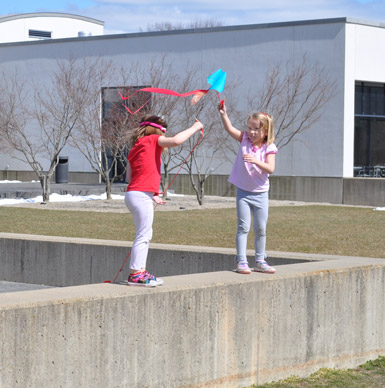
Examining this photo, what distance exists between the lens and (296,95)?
28281 mm

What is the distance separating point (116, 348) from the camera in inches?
222

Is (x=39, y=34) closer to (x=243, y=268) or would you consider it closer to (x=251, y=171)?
(x=251, y=171)

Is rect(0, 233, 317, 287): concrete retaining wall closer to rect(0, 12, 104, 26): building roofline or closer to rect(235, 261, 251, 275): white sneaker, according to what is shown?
rect(235, 261, 251, 275): white sneaker

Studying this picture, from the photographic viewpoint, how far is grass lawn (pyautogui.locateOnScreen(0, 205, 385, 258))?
13.4m

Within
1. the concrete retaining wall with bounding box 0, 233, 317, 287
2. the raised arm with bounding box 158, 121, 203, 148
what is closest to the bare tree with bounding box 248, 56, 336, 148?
the concrete retaining wall with bounding box 0, 233, 317, 287

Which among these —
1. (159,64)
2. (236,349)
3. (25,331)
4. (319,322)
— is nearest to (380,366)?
(319,322)

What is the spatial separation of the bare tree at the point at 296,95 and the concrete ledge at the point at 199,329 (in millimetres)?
20309

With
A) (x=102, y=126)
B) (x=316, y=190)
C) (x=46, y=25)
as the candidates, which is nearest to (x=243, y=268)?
(x=102, y=126)

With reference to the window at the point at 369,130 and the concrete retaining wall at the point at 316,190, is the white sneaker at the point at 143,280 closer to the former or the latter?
the concrete retaining wall at the point at 316,190

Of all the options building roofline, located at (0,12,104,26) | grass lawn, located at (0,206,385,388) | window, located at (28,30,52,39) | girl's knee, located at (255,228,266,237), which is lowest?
grass lawn, located at (0,206,385,388)

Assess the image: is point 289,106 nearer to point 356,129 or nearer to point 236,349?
point 356,129

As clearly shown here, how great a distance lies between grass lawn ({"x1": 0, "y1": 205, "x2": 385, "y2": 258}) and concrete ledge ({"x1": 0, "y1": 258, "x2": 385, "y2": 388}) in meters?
4.69

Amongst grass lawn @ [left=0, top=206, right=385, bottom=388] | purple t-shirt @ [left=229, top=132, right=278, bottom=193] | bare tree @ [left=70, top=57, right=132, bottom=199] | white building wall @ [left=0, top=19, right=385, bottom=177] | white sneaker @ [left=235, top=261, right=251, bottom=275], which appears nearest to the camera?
white sneaker @ [left=235, top=261, right=251, bottom=275]

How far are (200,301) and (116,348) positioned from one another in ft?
2.58
